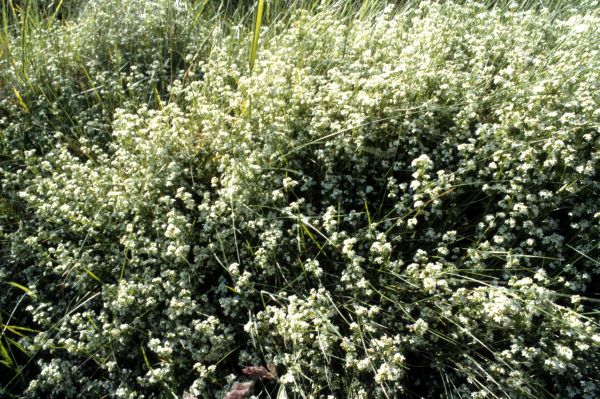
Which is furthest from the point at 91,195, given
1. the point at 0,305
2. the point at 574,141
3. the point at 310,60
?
the point at 574,141

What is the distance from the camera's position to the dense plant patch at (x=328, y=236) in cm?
280

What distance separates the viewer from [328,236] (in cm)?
317

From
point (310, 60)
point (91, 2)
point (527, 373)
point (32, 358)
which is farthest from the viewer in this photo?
point (91, 2)

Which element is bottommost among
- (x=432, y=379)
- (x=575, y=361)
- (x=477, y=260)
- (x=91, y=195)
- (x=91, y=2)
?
(x=432, y=379)

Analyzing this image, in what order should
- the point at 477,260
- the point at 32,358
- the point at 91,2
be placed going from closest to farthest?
1. the point at 477,260
2. the point at 32,358
3. the point at 91,2

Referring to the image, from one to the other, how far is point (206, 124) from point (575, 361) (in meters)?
2.35

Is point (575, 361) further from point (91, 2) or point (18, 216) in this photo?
point (91, 2)

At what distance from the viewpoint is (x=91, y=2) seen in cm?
520

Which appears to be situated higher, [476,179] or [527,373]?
[476,179]

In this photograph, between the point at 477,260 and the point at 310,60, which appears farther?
the point at 310,60

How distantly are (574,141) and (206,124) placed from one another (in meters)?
2.11

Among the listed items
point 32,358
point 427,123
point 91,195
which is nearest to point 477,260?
point 427,123

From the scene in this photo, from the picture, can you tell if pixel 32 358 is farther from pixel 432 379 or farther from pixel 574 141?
pixel 574 141

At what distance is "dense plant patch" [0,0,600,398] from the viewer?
2.80 meters
